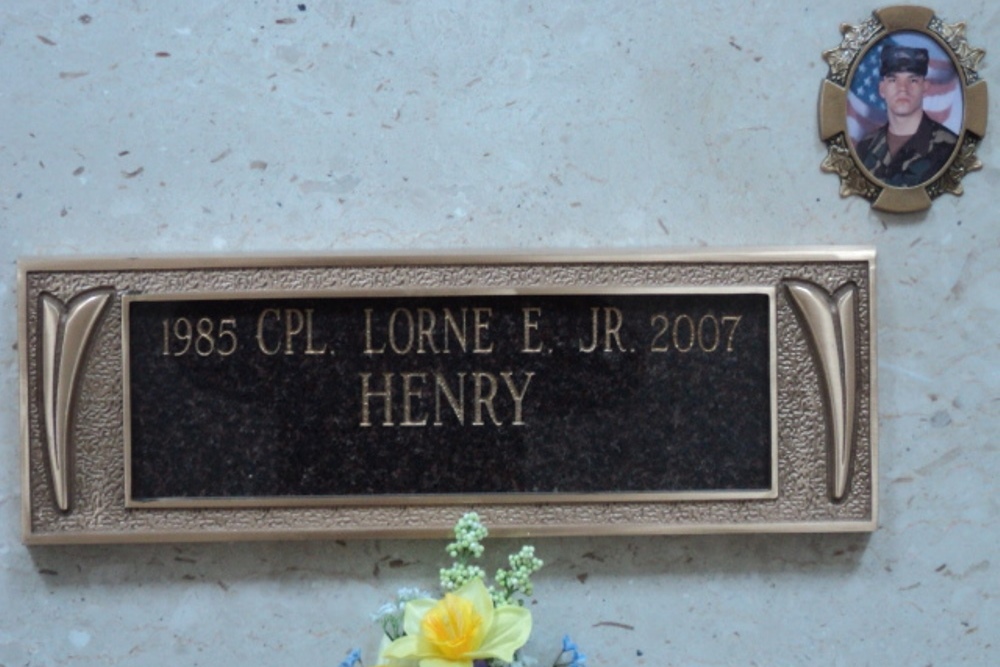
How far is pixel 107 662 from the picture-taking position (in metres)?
1.22

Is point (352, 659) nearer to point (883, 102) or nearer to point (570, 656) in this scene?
point (570, 656)

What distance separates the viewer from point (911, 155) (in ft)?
3.98

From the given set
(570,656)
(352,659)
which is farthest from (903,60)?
(352,659)

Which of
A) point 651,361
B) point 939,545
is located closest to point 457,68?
point 651,361

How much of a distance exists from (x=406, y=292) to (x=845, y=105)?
59 cm

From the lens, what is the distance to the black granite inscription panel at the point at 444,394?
1182mm

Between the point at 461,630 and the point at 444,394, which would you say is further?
the point at 444,394

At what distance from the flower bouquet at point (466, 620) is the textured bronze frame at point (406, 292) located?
59 millimetres

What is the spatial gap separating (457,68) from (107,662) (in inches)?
34.0

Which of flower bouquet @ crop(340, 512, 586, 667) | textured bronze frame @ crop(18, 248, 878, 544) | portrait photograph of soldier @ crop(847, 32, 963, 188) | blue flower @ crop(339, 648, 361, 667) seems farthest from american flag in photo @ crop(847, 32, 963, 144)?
blue flower @ crop(339, 648, 361, 667)

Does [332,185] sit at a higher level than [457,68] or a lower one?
lower

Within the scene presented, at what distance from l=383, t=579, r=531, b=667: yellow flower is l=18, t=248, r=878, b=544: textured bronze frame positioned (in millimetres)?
106

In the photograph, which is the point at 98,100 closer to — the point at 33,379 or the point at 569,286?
the point at 33,379

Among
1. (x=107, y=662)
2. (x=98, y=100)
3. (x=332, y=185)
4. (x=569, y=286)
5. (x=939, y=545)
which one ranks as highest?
(x=98, y=100)
